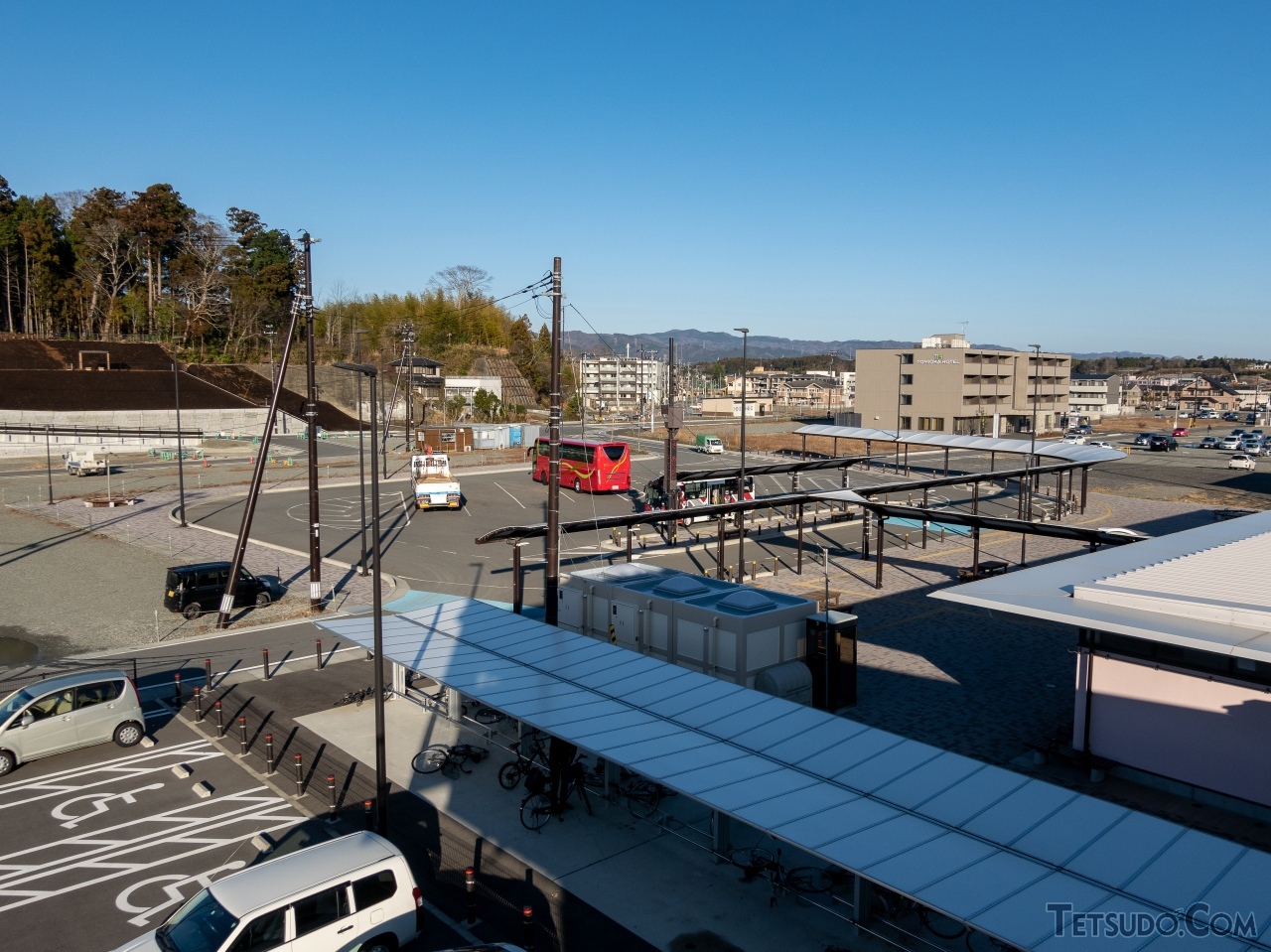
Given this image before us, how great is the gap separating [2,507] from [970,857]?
151ft

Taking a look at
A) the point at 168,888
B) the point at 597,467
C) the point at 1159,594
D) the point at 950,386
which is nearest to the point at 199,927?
the point at 168,888

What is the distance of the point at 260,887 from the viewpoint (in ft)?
28.2

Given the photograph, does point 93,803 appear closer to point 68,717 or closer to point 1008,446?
point 68,717

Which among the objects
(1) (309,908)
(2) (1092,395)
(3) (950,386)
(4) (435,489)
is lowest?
(1) (309,908)

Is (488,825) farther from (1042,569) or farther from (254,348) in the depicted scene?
(254,348)

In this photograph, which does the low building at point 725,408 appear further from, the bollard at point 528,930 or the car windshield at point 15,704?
the bollard at point 528,930

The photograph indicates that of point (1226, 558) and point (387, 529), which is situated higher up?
point (1226, 558)

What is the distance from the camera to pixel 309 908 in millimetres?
8555

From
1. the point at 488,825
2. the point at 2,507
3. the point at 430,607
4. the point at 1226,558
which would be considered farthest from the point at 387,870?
the point at 2,507

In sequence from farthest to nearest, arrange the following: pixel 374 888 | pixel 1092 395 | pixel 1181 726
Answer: pixel 1092 395
pixel 1181 726
pixel 374 888

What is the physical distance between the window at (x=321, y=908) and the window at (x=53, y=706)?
8701 mm

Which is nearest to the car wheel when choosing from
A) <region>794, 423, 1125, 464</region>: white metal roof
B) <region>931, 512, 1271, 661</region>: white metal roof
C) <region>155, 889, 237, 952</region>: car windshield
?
<region>155, 889, 237, 952</region>: car windshield

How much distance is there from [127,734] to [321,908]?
8.67 metres

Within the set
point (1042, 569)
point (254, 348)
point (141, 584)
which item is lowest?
point (141, 584)
